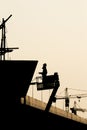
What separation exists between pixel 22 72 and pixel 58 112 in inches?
759

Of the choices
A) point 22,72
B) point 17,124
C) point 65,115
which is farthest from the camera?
point 65,115

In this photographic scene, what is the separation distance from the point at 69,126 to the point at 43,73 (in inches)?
884

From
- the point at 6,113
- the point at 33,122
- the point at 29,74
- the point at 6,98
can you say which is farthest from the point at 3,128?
the point at 33,122

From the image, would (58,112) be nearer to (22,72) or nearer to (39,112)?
(39,112)

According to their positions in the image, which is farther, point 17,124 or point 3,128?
point 17,124

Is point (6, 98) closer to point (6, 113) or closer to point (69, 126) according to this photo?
point (6, 113)

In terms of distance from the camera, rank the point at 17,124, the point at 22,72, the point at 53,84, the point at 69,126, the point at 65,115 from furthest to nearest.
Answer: the point at 69,126 → the point at 65,115 → the point at 53,84 → the point at 17,124 → the point at 22,72

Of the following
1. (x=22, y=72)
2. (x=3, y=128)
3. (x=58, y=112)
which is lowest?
(x=58, y=112)

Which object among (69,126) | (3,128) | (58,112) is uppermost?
(3,128)

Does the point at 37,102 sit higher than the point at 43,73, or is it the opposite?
the point at 43,73

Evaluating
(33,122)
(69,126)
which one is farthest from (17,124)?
(69,126)

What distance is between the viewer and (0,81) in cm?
1683

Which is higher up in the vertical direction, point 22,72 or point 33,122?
point 22,72

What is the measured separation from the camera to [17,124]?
22.8 m
